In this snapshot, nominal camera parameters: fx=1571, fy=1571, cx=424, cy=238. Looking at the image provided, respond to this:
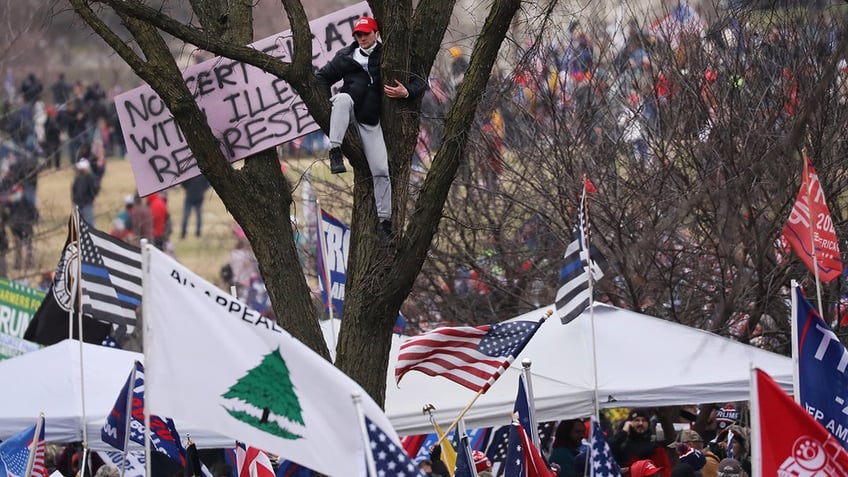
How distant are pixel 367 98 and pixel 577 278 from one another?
3.71 metres

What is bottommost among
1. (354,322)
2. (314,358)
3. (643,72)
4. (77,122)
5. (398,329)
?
(314,358)

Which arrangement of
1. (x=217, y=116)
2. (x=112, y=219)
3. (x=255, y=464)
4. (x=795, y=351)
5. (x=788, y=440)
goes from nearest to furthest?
(x=788, y=440), (x=795, y=351), (x=217, y=116), (x=255, y=464), (x=112, y=219)

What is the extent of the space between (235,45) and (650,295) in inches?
301

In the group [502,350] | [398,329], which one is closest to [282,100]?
[502,350]

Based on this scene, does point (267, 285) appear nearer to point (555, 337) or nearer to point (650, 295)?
point (555, 337)

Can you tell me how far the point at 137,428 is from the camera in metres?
12.4

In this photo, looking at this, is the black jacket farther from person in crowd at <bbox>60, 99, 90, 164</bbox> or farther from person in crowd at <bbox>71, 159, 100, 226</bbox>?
person in crowd at <bbox>60, 99, 90, 164</bbox>

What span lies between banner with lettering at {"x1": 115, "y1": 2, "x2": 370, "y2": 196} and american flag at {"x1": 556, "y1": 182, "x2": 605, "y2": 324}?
307cm

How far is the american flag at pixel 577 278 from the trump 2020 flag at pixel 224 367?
573cm

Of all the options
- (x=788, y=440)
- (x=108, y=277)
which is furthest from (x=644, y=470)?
(x=108, y=277)

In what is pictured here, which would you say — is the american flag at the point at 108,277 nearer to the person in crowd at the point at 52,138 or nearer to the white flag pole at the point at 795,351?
the white flag pole at the point at 795,351

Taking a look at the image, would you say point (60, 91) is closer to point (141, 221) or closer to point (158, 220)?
point (158, 220)

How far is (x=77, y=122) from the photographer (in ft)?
95.6

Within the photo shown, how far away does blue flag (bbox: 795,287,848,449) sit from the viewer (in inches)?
326
